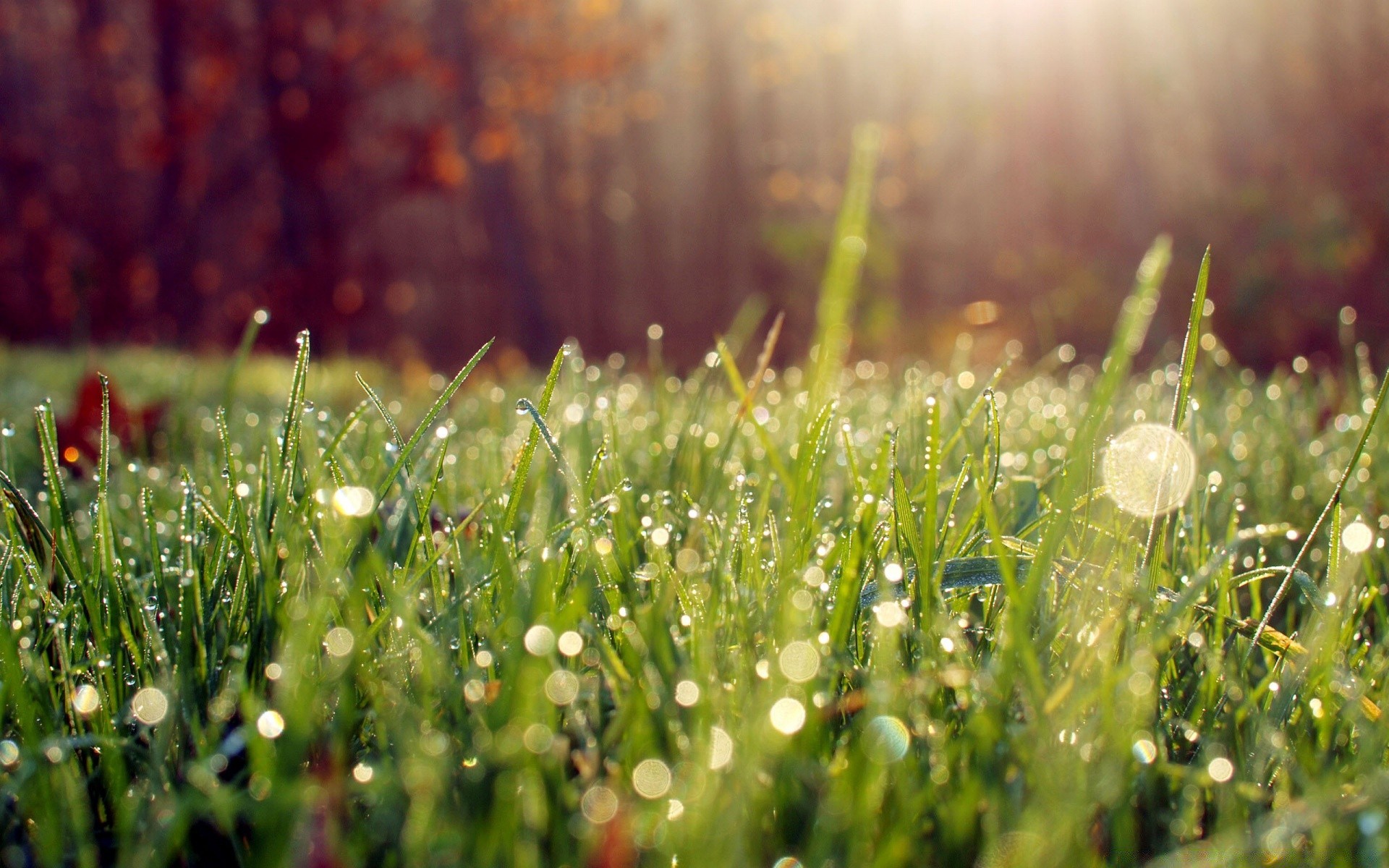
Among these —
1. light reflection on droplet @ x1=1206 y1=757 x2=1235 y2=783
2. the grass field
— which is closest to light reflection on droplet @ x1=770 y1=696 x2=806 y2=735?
the grass field

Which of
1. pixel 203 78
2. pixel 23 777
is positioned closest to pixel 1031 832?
pixel 23 777

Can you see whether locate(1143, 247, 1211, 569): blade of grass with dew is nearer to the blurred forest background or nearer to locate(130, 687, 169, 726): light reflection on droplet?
locate(130, 687, 169, 726): light reflection on droplet

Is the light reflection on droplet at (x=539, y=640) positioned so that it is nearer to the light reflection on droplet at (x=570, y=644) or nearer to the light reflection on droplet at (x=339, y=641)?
the light reflection on droplet at (x=570, y=644)

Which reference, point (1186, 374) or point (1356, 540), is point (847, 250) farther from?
point (1356, 540)

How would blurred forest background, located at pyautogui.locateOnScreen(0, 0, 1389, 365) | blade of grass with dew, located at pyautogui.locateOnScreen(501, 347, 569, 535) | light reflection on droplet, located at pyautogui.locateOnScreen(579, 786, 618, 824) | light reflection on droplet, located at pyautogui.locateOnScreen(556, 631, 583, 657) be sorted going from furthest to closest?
blurred forest background, located at pyautogui.locateOnScreen(0, 0, 1389, 365) → blade of grass with dew, located at pyautogui.locateOnScreen(501, 347, 569, 535) → light reflection on droplet, located at pyautogui.locateOnScreen(556, 631, 583, 657) → light reflection on droplet, located at pyautogui.locateOnScreen(579, 786, 618, 824)

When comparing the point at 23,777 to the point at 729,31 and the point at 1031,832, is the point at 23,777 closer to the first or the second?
the point at 1031,832

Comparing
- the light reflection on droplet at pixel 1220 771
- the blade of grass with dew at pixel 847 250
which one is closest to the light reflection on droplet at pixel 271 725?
the blade of grass with dew at pixel 847 250

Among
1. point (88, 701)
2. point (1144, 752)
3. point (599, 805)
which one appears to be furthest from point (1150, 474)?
point (88, 701)

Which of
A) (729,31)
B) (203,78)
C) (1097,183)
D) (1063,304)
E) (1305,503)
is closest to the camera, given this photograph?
(1305,503)
